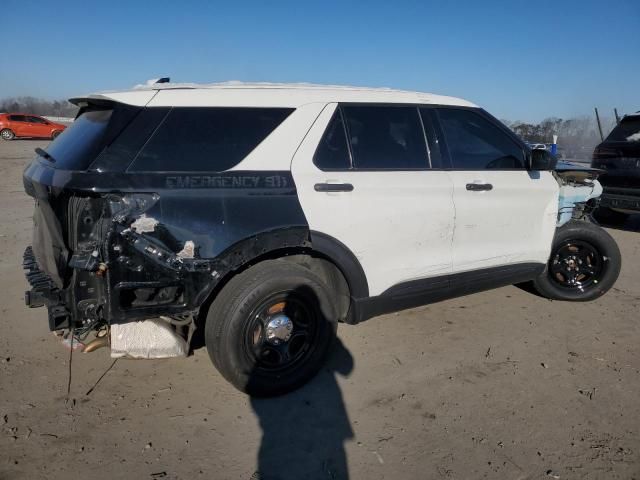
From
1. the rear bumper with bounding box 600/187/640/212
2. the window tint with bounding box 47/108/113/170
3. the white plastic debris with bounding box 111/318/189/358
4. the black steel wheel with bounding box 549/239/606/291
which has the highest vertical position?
the window tint with bounding box 47/108/113/170

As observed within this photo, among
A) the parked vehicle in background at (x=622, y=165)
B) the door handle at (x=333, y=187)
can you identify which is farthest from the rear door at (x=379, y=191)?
the parked vehicle in background at (x=622, y=165)

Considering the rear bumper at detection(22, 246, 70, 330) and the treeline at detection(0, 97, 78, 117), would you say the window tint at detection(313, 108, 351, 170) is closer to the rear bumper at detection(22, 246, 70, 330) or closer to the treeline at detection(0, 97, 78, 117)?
the rear bumper at detection(22, 246, 70, 330)

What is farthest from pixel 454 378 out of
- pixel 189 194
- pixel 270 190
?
pixel 189 194

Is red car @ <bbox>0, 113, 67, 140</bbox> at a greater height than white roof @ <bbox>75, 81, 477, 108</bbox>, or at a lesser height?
lesser

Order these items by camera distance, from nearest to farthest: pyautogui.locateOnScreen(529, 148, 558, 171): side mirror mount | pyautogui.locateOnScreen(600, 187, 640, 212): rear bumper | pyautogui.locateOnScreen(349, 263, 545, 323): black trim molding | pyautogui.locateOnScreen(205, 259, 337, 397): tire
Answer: pyautogui.locateOnScreen(205, 259, 337, 397): tire, pyautogui.locateOnScreen(349, 263, 545, 323): black trim molding, pyautogui.locateOnScreen(529, 148, 558, 171): side mirror mount, pyautogui.locateOnScreen(600, 187, 640, 212): rear bumper

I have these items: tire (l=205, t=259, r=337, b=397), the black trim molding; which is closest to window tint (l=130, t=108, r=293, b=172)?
tire (l=205, t=259, r=337, b=397)

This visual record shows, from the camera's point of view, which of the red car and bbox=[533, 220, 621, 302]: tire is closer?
bbox=[533, 220, 621, 302]: tire

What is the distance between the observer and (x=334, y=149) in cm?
300

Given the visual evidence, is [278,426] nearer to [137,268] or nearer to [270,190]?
[137,268]

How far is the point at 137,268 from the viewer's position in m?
2.48

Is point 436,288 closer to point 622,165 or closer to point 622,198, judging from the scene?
point 622,198

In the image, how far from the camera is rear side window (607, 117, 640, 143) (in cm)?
695

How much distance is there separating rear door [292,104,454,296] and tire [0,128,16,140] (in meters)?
29.2

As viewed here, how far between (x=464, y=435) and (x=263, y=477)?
117 centimetres
